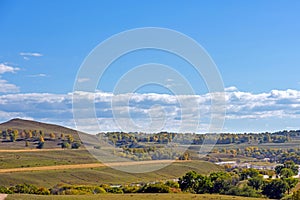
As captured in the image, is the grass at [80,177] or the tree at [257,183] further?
the grass at [80,177]

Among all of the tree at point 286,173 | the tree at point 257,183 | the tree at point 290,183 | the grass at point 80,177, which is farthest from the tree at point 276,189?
the grass at point 80,177

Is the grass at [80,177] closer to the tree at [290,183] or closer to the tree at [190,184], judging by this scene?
the tree at [190,184]

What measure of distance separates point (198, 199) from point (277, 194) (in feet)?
175

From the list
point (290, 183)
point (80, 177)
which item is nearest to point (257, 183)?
point (290, 183)

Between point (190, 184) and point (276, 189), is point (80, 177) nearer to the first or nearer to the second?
point (190, 184)

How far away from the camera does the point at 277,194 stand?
11194 centimetres

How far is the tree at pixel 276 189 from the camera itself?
4385 inches

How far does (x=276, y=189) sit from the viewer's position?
112062 millimetres

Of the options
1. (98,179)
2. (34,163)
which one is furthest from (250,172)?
(34,163)

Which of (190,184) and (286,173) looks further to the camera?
(286,173)

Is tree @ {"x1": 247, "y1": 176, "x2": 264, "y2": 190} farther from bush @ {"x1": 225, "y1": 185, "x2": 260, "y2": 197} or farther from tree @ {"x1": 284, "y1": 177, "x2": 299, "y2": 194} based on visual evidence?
bush @ {"x1": 225, "y1": 185, "x2": 260, "y2": 197}

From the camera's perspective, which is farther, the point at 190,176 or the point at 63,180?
the point at 63,180

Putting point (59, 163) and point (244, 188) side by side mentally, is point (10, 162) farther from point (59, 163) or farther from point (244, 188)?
point (244, 188)

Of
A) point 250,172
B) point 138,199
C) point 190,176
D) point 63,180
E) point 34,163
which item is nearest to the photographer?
point 138,199
